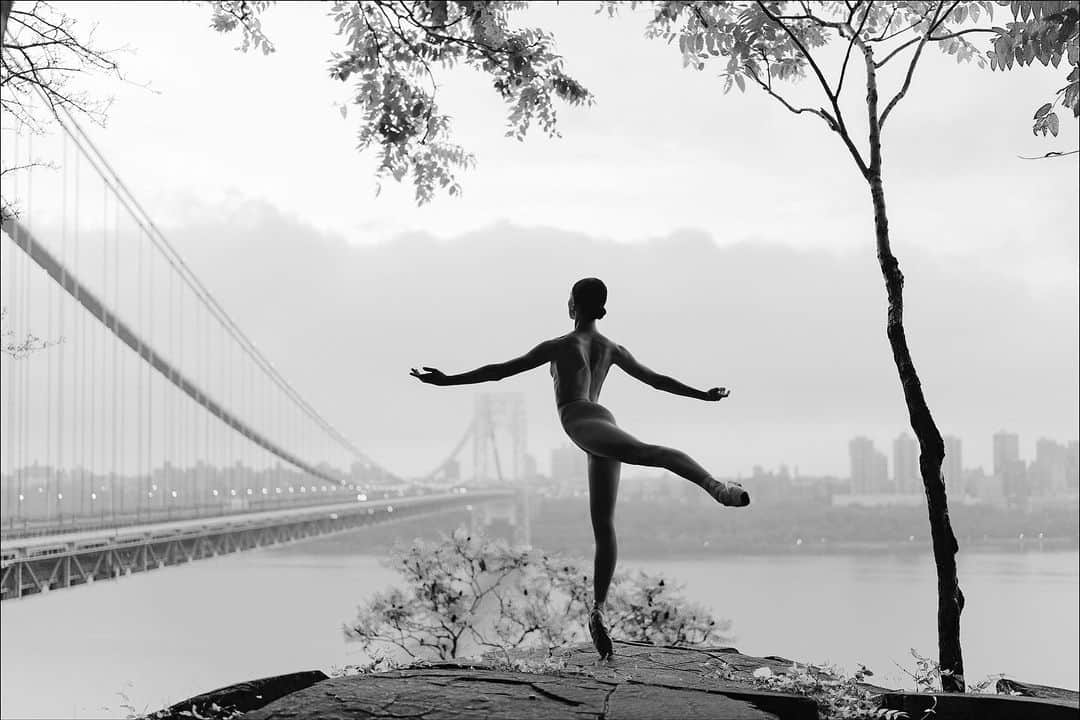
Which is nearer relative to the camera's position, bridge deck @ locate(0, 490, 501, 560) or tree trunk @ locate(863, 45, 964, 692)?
tree trunk @ locate(863, 45, 964, 692)

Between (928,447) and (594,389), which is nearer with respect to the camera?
(928,447)

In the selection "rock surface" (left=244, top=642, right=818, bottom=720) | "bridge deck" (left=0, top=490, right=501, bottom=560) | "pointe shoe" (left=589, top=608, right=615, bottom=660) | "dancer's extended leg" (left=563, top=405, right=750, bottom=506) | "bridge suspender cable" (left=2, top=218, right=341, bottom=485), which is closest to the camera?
"rock surface" (left=244, top=642, right=818, bottom=720)

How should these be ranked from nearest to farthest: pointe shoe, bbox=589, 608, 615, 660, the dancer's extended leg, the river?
the dancer's extended leg
pointe shoe, bbox=589, 608, 615, 660
the river

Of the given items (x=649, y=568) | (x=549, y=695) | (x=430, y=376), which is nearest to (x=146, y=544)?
(x=649, y=568)

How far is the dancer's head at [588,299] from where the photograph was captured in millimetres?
5012

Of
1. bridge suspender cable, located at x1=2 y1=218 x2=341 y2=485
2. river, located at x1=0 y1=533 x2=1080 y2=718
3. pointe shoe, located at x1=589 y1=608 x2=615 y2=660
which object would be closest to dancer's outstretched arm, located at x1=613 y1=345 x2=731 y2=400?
pointe shoe, located at x1=589 y1=608 x2=615 y2=660

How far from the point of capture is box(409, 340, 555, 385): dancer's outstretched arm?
15.4ft

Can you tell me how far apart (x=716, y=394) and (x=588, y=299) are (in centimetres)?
81

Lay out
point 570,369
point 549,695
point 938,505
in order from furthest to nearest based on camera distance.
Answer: point 570,369 < point 938,505 < point 549,695

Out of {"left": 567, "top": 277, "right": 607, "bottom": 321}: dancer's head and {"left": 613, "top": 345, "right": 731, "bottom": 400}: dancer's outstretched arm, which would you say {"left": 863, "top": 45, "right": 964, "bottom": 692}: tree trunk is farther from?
{"left": 567, "top": 277, "right": 607, "bottom": 321}: dancer's head

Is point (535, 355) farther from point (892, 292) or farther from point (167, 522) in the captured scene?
point (167, 522)

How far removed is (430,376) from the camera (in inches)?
185

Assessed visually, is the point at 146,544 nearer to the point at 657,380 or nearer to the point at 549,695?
the point at 657,380

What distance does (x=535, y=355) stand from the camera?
191 inches
